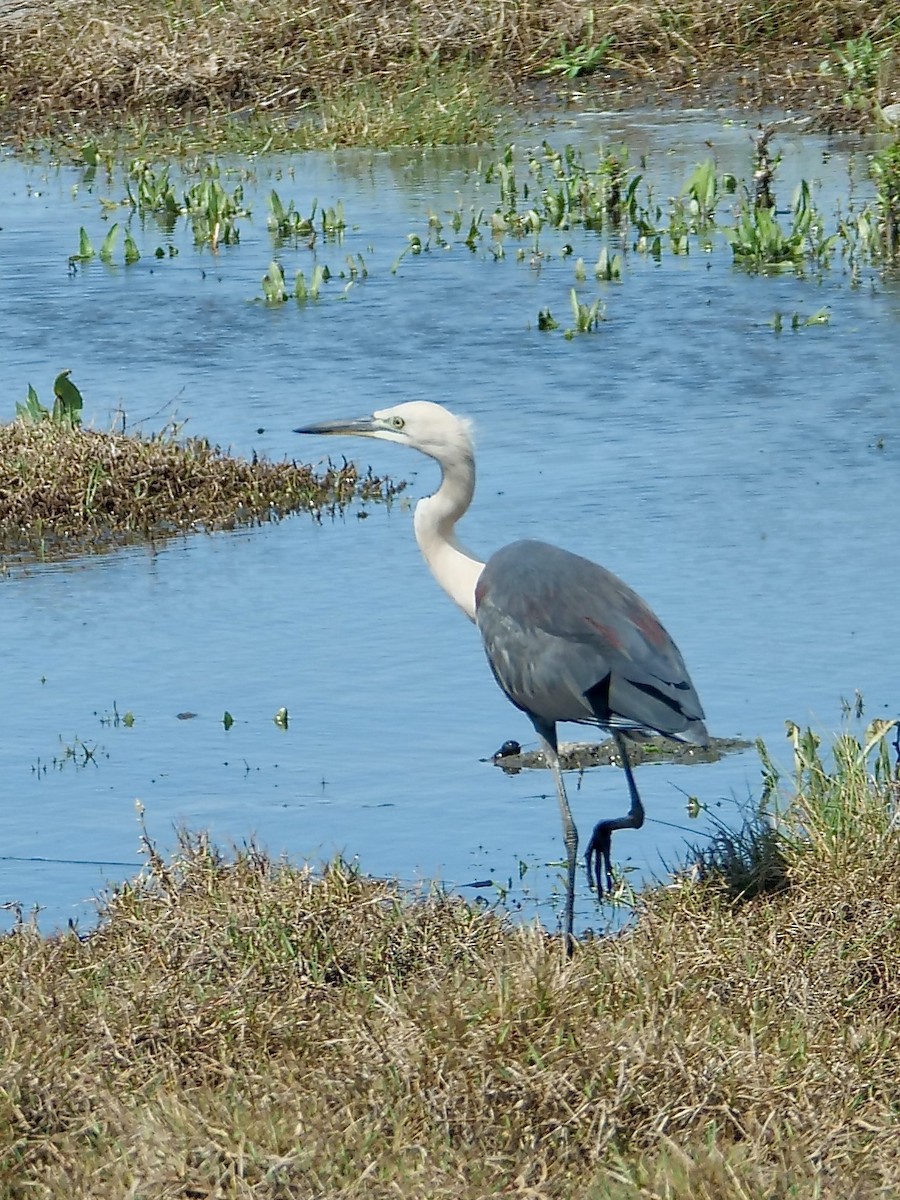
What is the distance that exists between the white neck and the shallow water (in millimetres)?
553

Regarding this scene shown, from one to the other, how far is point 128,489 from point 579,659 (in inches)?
155

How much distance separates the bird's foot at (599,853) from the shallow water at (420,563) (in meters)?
0.10

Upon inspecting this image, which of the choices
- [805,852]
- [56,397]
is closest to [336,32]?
[56,397]

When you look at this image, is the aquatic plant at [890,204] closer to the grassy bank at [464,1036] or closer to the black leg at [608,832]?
the black leg at [608,832]

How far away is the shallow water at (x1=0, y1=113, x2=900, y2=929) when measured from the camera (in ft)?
19.3

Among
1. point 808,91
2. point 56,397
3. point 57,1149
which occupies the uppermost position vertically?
point 808,91

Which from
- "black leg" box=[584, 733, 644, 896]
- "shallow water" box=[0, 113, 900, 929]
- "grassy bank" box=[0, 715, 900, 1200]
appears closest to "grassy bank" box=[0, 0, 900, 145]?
"shallow water" box=[0, 113, 900, 929]

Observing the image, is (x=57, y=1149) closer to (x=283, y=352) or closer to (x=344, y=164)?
(x=283, y=352)

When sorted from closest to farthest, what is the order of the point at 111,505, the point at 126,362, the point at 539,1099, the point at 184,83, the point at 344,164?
the point at 539,1099, the point at 111,505, the point at 126,362, the point at 344,164, the point at 184,83

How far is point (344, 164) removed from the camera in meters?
17.3

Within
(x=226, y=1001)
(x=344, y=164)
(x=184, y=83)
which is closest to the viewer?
(x=226, y=1001)

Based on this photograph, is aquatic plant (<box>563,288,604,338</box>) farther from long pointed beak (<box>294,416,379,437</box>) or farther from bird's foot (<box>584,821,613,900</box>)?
bird's foot (<box>584,821,613,900</box>)

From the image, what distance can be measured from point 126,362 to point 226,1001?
7.26 meters

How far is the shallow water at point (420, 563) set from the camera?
5895 mm
